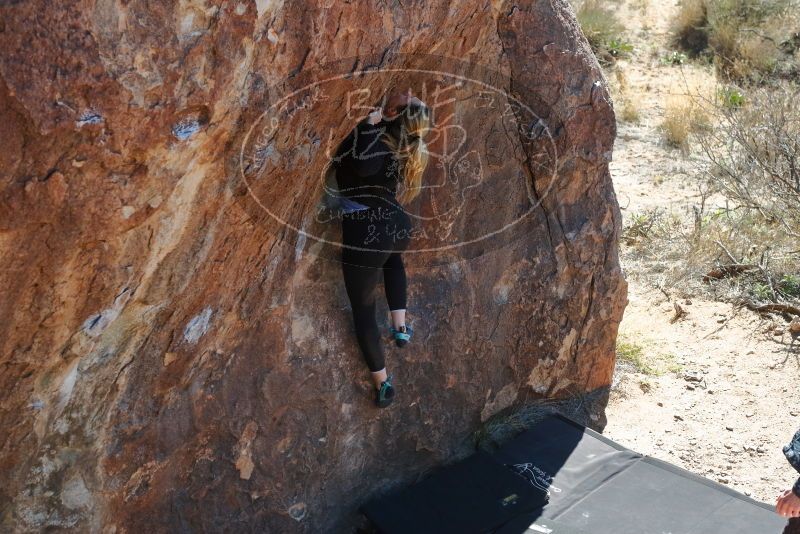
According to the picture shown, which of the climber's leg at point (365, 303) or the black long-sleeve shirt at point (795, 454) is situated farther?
the climber's leg at point (365, 303)

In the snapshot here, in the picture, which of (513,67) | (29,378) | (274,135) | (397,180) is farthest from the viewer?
(513,67)

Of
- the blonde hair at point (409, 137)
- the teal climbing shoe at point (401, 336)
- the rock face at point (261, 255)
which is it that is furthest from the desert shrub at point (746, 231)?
the blonde hair at point (409, 137)

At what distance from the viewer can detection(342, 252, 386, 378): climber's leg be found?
326 centimetres

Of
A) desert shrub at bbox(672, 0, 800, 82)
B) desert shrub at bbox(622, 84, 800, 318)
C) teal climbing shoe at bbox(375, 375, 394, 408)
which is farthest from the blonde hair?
desert shrub at bbox(672, 0, 800, 82)

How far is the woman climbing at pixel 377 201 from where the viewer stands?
3.10m

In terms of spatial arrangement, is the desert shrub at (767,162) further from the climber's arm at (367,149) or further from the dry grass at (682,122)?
the climber's arm at (367,149)

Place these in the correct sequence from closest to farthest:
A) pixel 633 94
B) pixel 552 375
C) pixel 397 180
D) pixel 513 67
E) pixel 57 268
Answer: pixel 57 268, pixel 397 180, pixel 513 67, pixel 552 375, pixel 633 94

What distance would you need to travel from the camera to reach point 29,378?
7.77ft

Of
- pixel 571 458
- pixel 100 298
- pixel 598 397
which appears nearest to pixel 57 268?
pixel 100 298

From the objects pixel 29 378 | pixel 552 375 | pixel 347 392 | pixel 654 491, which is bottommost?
pixel 654 491

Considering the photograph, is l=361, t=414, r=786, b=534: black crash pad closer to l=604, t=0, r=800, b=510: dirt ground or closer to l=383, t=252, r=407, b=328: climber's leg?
l=604, t=0, r=800, b=510: dirt ground

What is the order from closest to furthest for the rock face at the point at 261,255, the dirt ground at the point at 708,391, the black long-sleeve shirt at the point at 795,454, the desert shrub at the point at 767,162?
the rock face at the point at 261,255 → the black long-sleeve shirt at the point at 795,454 → the dirt ground at the point at 708,391 → the desert shrub at the point at 767,162

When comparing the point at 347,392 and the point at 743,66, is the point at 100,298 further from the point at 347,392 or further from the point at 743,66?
the point at 743,66

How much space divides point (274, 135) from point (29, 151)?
74 centimetres
